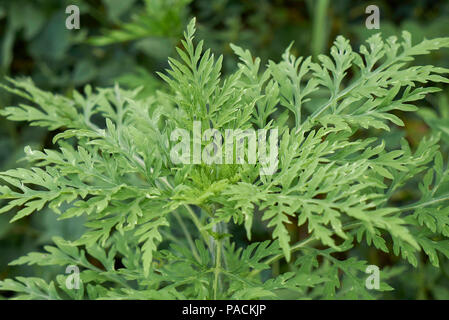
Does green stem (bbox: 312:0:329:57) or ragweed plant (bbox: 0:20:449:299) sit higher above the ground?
green stem (bbox: 312:0:329:57)

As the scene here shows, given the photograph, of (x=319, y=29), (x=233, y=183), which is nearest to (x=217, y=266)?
(x=233, y=183)

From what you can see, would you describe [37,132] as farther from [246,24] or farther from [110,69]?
[246,24]

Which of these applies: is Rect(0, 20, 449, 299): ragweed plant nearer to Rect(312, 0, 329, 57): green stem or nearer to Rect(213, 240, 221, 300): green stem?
Rect(213, 240, 221, 300): green stem

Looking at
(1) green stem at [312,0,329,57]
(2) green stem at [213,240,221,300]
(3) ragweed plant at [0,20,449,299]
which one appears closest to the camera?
(3) ragweed plant at [0,20,449,299]

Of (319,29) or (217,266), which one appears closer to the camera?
(217,266)

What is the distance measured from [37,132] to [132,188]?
50.3 inches

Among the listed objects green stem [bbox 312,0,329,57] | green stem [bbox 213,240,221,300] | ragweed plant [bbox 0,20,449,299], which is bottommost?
green stem [bbox 213,240,221,300]

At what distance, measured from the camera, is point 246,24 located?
228 centimetres

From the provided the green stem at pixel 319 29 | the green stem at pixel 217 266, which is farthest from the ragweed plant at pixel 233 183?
the green stem at pixel 319 29

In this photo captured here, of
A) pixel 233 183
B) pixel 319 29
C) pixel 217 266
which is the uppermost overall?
pixel 319 29

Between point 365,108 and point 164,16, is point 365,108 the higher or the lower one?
the lower one

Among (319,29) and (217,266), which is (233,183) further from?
(319,29)

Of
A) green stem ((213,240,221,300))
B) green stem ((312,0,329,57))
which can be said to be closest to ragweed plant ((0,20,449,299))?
green stem ((213,240,221,300))
